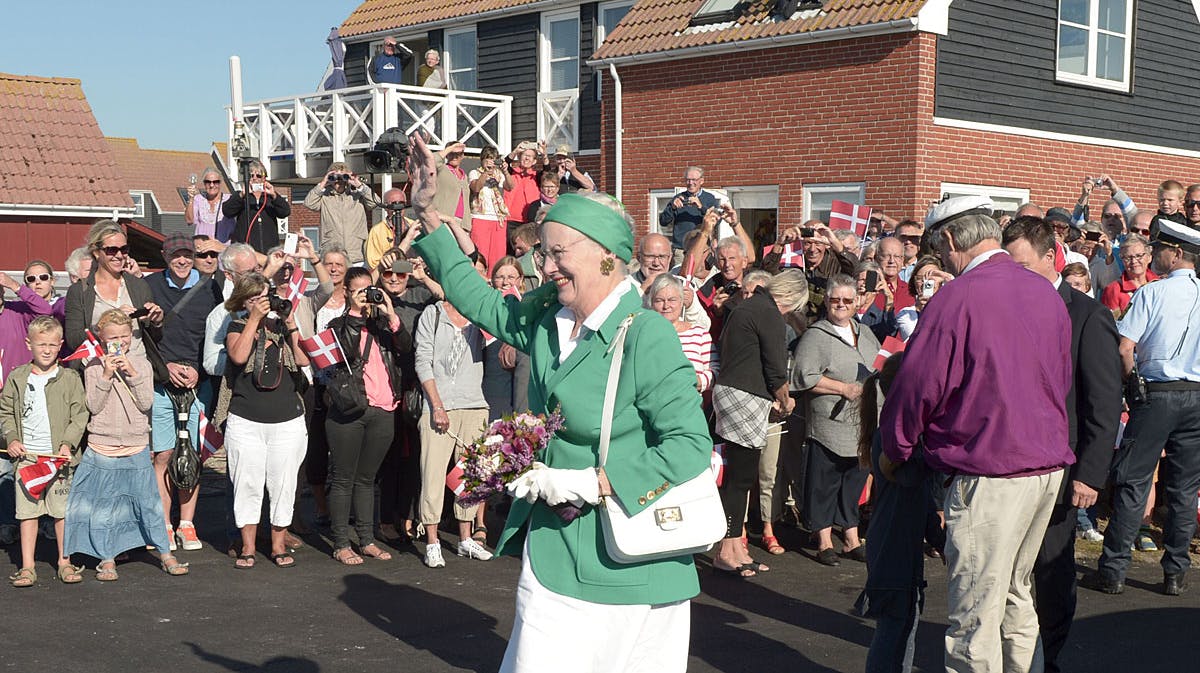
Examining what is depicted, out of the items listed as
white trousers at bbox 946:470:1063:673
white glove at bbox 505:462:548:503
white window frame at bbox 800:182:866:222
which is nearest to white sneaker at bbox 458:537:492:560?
white trousers at bbox 946:470:1063:673

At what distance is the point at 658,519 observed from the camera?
350 centimetres

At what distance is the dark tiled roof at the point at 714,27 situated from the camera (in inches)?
623

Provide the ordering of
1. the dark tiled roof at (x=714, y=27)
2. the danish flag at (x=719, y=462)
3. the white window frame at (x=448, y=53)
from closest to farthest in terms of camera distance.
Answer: the danish flag at (x=719, y=462), the dark tiled roof at (x=714, y=27), the white window frame at (x=448, y=53)

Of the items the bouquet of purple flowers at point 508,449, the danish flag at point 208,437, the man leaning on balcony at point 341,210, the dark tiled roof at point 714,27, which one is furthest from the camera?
the dark tiled roof at point 714,27

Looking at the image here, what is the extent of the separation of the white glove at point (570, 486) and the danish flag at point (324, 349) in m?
5.02

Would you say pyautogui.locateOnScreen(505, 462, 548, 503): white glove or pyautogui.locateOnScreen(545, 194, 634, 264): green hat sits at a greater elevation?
pyautogui.locateOnScreen(545, 194, 634, 264): green hat

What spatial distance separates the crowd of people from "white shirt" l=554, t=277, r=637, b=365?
0.03 feet

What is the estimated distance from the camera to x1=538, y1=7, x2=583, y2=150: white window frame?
69.1 feet

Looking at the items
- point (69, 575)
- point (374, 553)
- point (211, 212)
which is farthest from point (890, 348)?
point (211, 212)

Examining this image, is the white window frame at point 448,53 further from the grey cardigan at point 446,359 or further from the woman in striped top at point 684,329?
the woman in striped top at point 684,329

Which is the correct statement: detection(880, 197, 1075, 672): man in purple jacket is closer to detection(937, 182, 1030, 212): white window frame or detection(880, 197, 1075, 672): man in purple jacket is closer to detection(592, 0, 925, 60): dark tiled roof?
detection(937, 182, 1030, 212): white window frame

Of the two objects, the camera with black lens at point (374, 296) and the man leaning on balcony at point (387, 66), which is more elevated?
the man leaning on balcony at point (387, 66)

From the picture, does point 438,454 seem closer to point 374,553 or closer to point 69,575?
point 374,553

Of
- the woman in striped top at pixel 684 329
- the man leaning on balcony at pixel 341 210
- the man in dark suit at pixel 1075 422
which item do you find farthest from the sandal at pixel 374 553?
the man leaning on balcony at pixel 341 210
